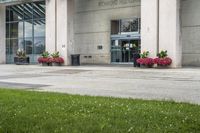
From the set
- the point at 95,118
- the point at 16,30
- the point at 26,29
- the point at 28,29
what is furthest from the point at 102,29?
the point at 95,118

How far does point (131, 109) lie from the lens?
9500 millimetres

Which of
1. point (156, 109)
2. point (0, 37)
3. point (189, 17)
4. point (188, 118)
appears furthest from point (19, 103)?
point (0, 37)

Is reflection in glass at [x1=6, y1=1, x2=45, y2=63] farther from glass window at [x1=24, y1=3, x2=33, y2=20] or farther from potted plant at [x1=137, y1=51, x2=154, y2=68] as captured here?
potted plant at [x1=137, y1=51, x2=154, y2=68]

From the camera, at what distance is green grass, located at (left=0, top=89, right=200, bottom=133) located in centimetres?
728

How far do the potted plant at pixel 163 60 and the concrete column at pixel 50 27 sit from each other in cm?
1255

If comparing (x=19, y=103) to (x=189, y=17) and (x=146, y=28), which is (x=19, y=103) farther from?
(x=189, y=17)

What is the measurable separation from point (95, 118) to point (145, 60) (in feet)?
80.9

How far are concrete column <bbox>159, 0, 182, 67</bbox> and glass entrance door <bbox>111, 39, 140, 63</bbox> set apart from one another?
8.51m

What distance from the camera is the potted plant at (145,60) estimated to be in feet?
107

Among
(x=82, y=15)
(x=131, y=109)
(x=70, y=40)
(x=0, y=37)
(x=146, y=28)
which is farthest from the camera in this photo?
(x=0, y=37)

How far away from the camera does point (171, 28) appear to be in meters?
32.3

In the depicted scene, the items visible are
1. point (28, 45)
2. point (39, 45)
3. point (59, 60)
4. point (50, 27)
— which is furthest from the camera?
point (28, 45)

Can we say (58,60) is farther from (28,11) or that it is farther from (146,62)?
(28,11)

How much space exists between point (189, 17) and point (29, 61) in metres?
19.0
